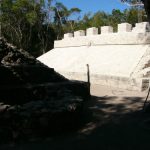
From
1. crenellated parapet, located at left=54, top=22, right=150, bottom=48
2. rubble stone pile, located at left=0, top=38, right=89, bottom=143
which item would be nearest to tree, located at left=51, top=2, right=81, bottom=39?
crenellated parapet, located at left=54, top=22, right=150, bottom=48

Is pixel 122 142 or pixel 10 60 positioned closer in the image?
pixel 122 142

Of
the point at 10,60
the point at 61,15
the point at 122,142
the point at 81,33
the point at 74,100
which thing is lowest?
the point at 122,142

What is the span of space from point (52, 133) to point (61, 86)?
3320 millimetres

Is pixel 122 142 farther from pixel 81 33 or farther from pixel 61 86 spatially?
pixel 81 33

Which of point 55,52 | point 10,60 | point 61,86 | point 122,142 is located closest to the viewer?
point 122,142

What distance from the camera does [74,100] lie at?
27.9 feet

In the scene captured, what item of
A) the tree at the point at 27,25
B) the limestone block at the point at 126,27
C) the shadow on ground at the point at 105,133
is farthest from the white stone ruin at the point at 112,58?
the tree at the point at 27,25

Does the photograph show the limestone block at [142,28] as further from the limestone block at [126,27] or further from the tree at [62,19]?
the tree at [62,19]

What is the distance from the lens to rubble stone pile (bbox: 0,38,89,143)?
24.6ft

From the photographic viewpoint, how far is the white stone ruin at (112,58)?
48.6 ft

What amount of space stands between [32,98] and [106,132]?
3.18 m

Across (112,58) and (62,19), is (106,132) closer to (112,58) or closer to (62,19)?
(112,58)

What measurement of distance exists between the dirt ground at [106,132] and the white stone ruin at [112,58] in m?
3.76

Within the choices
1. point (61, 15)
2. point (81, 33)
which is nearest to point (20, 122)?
point (81, 33)
